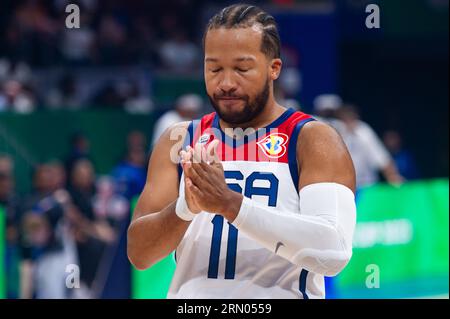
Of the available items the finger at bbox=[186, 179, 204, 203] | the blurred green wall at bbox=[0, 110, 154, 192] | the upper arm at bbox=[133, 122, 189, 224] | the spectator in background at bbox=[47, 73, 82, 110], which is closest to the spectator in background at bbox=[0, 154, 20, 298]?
the blurred green wall at bbox=[0, 110, 154, 192]

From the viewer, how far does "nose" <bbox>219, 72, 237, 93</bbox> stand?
10.9 ft

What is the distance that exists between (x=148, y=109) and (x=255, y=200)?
37.2 feet

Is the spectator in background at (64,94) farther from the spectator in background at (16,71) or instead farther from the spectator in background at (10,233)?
the spectator in background at (10,233)

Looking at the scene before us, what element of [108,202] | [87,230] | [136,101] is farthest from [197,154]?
[136,101]

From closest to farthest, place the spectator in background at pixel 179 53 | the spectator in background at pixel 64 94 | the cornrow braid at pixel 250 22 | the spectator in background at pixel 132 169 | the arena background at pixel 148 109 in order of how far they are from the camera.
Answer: the cornrow braid at pixel 250 22
the arena background at pixel 148 109
the spectator in background at pixel 132 169
the spectator in background at pixel 64 94
the spectator in background at pixel 179 53

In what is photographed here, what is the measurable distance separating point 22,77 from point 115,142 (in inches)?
66.9

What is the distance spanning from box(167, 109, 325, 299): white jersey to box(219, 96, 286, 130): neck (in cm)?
3

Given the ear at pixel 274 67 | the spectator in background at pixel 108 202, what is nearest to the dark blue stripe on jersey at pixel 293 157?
the ear at pixel 274 67

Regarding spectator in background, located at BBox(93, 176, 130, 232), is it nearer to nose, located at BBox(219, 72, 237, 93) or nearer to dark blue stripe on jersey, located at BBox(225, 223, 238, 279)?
dark blue stripe on jersey, located at BBox(225, 223, 238, 279)

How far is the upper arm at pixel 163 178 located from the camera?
3.59 metres

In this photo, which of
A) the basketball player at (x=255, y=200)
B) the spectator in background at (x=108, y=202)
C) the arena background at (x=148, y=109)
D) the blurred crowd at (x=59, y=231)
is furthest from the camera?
the spectator in background at (x=108, y=202)

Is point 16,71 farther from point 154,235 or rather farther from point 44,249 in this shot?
point 154,235

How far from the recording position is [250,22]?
340 centimetres
